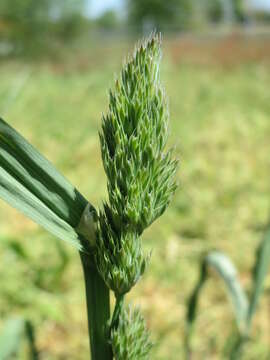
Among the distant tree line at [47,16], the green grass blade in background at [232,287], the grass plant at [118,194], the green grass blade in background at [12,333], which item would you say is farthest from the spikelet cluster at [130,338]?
the distant tree line at [47,16]

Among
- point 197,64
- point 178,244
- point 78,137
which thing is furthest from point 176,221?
point 197,64

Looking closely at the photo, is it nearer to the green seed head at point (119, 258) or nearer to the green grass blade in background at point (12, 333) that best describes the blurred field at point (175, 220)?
the green seed head at point (119, 258)

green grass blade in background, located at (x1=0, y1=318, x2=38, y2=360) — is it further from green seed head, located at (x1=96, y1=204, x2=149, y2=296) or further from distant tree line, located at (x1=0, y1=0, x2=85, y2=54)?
distant tree line, located at (x1=0, y1=0, x2=85, y2=54)

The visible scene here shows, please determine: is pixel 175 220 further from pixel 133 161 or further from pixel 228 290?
pixel 133 161

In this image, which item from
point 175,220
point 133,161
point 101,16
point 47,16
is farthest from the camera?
point 101,16

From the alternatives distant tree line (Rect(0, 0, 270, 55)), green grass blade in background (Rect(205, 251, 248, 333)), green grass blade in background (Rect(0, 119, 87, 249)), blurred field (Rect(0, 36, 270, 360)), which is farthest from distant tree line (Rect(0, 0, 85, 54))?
green grass blade in background (Rect(0, 119, 87, 249))

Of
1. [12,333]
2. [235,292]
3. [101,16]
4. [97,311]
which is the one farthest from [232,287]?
[101,16]
